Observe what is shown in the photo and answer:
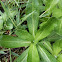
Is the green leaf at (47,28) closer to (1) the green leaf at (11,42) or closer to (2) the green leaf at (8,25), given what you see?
(1) the green leaf at (11,42)

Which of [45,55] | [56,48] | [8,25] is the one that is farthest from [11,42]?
[56,48]

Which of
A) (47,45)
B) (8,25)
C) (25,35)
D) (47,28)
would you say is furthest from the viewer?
(8,25)

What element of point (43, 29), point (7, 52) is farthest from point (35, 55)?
point (7, 52)

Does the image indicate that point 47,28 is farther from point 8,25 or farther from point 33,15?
point 8,25

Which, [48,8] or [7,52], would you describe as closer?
[48,8]

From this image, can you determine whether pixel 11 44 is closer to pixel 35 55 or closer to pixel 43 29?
pixel 35 55

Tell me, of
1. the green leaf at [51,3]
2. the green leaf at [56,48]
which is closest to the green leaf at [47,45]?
the green leaf at [56,48]
